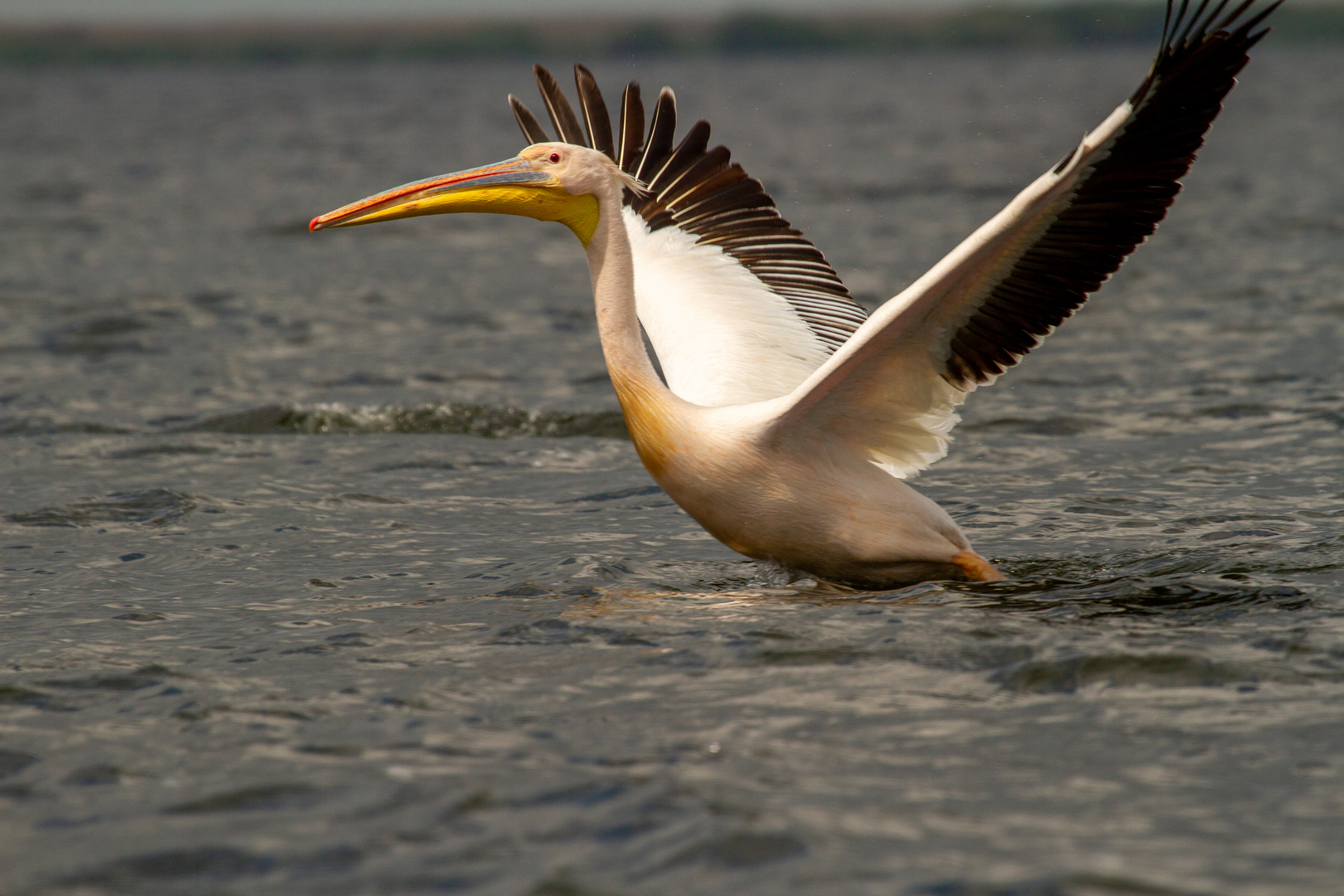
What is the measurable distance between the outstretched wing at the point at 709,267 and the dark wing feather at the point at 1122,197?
1.34m

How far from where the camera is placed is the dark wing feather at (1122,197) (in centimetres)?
460

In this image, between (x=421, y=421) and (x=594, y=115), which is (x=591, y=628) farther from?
(x=421, y=421)

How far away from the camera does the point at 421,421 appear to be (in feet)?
28.1

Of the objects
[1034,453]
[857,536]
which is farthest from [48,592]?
[1034,453]

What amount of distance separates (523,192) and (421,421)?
10.8ft

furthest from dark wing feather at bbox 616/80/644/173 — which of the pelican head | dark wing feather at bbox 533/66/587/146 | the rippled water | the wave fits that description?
the wave

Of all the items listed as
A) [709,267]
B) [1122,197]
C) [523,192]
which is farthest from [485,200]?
[1122,197]

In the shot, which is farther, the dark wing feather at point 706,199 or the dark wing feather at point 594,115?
the dark wing feather at point 594,115

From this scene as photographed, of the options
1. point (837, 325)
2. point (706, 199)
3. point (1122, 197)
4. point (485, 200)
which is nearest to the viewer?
point (1122, 197)

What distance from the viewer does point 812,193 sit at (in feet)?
68.7

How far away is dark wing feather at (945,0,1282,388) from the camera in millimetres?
4598

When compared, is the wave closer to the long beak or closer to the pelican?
the pelican

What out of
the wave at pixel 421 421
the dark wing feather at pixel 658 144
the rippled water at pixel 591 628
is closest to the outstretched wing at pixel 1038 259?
the rippled water at pixel 591 628

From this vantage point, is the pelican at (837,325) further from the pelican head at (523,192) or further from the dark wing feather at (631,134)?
the dark wing feather at (631,134)
